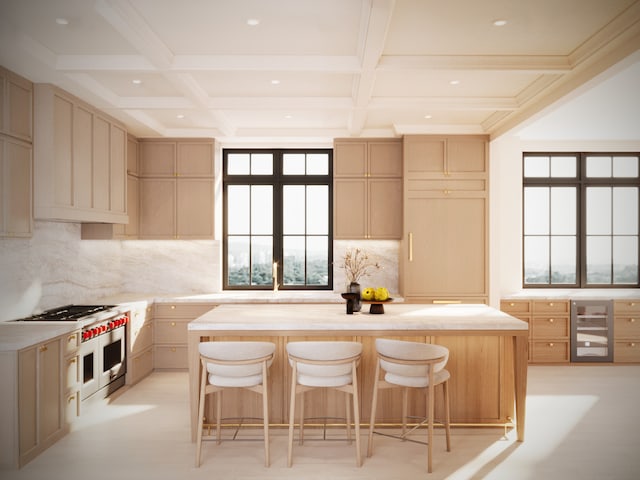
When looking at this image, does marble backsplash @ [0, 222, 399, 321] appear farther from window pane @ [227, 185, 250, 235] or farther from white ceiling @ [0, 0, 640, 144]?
white ceiling @ [0, 0, 640, 144]

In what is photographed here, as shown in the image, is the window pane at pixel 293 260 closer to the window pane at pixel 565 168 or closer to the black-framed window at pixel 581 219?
the black-framed window at pixel 581 219

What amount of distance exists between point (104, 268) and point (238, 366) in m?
3.14

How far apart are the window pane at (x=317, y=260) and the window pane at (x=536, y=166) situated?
2978 mm

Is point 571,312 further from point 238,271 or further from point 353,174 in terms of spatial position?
point 238,271

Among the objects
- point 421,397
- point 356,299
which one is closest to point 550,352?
point 421,397

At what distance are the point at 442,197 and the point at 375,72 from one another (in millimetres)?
→ 2331

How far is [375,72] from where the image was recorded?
3.63 metres

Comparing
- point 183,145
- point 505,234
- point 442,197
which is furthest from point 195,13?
point 505,234

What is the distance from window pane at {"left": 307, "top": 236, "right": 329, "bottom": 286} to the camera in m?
6.21

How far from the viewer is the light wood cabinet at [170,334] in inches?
213

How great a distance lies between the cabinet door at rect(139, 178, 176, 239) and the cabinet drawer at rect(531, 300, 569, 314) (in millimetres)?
4608

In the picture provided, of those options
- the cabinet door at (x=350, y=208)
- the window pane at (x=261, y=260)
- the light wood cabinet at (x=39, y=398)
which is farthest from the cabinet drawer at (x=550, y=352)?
the light wood cabinet at (x=39, y=398)

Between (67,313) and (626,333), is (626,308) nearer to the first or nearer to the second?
(626,333)

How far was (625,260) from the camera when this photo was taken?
6352 millimetres
